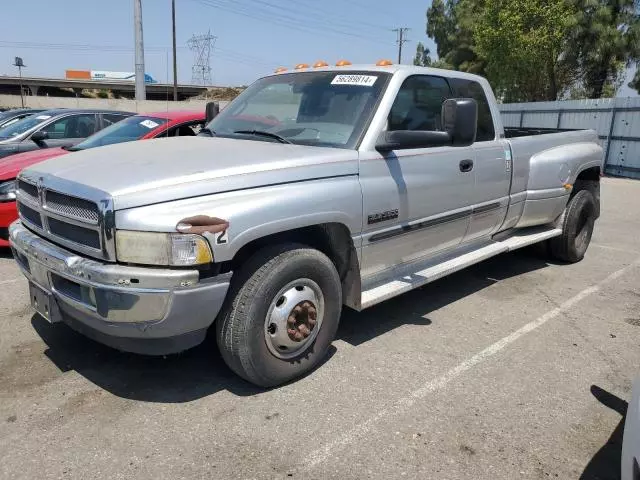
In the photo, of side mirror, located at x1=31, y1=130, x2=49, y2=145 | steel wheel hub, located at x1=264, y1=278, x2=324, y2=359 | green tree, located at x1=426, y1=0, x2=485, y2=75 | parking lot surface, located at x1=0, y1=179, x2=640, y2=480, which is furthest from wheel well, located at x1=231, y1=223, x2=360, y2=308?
green tree, located at x1=426, y1=0, x2=485, y2=75

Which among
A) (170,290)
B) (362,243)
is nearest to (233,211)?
(170,290)

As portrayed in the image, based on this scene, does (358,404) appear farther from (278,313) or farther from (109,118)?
(109,118)

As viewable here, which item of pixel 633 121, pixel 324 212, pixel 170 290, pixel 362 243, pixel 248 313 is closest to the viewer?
pixel 170 290

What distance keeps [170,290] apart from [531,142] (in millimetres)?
3918

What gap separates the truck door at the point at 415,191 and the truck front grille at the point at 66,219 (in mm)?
1595

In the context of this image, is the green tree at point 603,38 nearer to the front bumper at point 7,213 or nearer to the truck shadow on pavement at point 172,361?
the truck shadow on pavement at point 172,361

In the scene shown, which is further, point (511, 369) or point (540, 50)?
point (540, 50)

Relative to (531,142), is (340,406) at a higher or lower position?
lower

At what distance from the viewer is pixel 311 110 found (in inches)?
154

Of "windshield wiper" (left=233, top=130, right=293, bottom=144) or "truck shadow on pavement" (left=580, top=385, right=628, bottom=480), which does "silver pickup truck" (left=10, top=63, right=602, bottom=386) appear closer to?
"windshield wiper" (left=233, top=130, right=293, bottom=144)

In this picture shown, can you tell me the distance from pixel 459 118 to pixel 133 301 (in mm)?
2381

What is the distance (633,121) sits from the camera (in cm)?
1592

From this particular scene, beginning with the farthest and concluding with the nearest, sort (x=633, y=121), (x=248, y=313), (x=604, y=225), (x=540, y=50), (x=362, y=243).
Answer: (x=540, y=50)
(x=633, y=121)
(x=604, y=225)
(x=362, y=243)
(x=248, y=313)

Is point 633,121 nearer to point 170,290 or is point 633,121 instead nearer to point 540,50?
point 540,50
